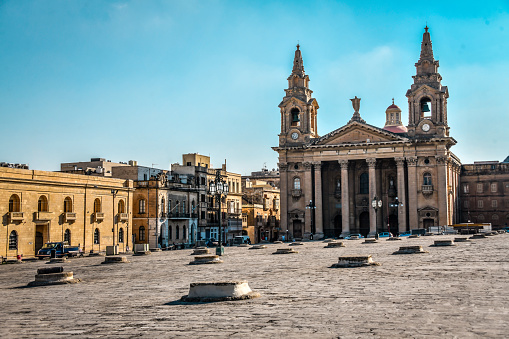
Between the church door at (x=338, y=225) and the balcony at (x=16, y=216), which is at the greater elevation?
the balcony at (x=16, y=216)

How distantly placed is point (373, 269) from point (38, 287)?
10687 mm

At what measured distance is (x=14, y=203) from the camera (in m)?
51.3

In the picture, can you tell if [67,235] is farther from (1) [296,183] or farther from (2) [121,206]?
(1) [296,183]

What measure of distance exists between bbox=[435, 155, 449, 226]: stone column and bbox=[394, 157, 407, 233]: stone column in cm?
432

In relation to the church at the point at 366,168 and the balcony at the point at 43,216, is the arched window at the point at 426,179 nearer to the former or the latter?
the church at the point at 366,168

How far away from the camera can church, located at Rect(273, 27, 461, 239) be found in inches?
3115

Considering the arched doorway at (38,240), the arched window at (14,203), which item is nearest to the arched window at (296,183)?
the arched doorway at (38,240)

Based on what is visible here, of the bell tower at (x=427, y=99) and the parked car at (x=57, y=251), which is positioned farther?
the bell tower at (x=427, y=99)

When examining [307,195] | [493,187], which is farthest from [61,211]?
[493,187]

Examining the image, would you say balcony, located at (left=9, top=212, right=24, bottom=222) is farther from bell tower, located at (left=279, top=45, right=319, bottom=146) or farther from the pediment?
the pediment

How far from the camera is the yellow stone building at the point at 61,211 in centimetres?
5050

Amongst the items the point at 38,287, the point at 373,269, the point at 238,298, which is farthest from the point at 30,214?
the point at 238,298

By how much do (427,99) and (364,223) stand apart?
1870 cm

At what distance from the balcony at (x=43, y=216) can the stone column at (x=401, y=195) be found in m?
44.0
